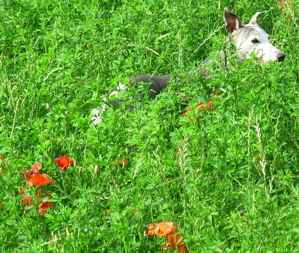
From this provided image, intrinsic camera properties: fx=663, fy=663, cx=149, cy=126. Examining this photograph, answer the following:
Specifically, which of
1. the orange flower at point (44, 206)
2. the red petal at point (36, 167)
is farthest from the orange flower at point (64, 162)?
the orange flower at point (44, 206)

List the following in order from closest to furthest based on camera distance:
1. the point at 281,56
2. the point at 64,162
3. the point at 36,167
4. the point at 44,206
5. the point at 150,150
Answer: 1. the point at 44,206
2. the point at 36,167
3. the point at 64,162
4. the point at 150,150
5. the point at 281,56

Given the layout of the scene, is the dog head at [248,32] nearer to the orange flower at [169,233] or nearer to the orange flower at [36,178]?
the orange flower at [36,178]

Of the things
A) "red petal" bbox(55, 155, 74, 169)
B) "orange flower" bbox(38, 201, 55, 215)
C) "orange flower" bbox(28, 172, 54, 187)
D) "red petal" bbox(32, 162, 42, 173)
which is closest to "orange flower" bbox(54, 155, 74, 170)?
"red petal" bbox(55, 155, 74, 169)

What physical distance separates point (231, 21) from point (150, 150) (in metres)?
3.34

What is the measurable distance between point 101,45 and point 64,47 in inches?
19.0

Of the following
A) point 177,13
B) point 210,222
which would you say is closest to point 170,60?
point 177,13

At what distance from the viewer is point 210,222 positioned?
11.1 ft

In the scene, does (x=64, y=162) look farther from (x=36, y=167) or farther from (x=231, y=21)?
(x=231, y=21)

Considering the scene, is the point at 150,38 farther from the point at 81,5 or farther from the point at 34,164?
the point at 34,164

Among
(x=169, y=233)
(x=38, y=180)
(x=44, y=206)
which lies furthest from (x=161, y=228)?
(x=38, y=180)

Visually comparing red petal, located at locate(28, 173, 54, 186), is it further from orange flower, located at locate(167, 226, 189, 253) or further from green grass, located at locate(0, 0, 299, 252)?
orange flower, located at locate(167, 226, 189, 253)

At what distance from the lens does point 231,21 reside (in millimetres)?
7340

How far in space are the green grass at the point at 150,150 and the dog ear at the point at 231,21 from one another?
39cm

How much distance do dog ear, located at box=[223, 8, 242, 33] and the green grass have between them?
39cm
